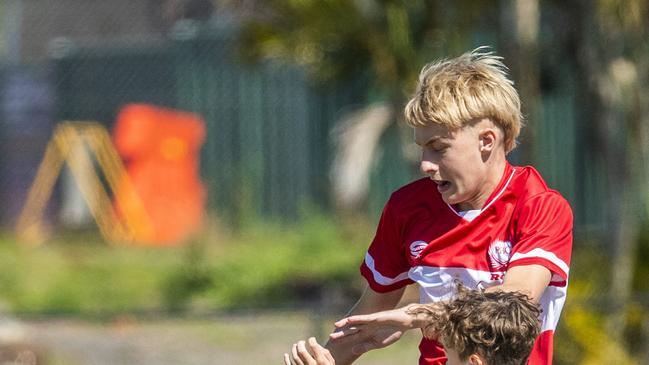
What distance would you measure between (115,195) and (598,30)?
676 centimetres

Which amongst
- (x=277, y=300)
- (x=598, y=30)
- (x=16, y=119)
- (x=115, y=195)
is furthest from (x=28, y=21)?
(x=598, y=30)

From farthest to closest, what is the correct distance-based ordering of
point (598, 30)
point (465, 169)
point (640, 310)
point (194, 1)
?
point (194, 1)
point (598, 30)
point (640, 310)
point (465, 169)

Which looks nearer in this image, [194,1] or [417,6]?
[417,6]

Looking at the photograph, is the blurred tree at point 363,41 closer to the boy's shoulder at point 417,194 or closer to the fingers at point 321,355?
the boy's shoulder at point 417,194

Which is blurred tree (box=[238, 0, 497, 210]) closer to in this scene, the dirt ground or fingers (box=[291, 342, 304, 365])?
the dirt ground

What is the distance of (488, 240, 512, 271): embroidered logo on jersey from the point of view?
351 cm

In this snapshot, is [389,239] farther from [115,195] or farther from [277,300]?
Result: [115,195]

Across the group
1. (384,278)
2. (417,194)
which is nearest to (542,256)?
(417,194)

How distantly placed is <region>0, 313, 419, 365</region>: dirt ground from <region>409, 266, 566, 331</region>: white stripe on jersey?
4997 millimetres

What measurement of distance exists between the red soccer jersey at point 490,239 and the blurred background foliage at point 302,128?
4.35 meters

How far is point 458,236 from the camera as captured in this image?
11.7 ft

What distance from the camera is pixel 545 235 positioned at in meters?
3.43

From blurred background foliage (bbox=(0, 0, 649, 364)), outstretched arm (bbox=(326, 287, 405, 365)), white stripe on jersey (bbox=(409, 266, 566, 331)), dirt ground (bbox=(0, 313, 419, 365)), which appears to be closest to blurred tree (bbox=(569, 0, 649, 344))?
blurred background foliage (bbox=(0, 0, 649, 364))

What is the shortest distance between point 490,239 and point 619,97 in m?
5.91
